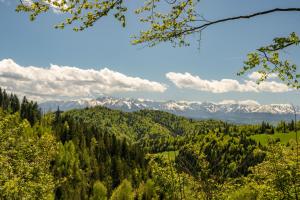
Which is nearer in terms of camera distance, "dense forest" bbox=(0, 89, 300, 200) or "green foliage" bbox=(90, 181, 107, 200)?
"dense forest" bbox=(0, 89, 300, 200)

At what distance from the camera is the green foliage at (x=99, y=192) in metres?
124

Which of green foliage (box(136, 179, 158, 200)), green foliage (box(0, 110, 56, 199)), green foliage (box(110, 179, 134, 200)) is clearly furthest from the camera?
green foliage (box(136, 179, 158, 200))

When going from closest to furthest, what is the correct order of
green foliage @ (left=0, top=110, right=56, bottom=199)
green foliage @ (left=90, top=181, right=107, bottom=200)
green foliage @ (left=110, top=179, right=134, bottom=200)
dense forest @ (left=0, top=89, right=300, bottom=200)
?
1. green foliage @ (left=0, top=110, right=56, bottom=199)
2. dense forest @ (left=0, top=89, right=300, bottom=200)
3. green foliage @ (left=110, top=179, right=134, bottom=200)
4. green foliage @ (left=90, top=181, right=107, bottom=200)

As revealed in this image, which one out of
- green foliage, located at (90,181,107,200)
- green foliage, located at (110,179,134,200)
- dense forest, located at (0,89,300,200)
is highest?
dense forest, located at (0,89,300,200)

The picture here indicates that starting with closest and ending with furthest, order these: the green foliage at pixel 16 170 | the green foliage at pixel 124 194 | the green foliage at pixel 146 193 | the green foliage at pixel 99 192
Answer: the green foliage at pixel 16 170 < the green foliage at pixel 124 194 < the green foliage at pixel 146 193 < the green foliage at pixel 99 192

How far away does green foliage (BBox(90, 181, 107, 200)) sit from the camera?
406 feet

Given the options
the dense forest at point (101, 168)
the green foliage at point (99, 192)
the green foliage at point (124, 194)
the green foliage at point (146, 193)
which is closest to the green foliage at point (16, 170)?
the dense forest at point (101, 168)

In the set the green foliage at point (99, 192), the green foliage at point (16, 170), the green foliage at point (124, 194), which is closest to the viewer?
the green foliage at point (16, 170)

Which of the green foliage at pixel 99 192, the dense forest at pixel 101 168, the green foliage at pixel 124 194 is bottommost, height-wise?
the green foliage at pixel 99 192

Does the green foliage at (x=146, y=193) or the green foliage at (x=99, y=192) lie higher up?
the green foliage at (x=146, y=193)

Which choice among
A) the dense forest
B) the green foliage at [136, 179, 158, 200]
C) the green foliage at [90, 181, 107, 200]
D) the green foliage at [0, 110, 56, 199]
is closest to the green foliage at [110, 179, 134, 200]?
the dense forest

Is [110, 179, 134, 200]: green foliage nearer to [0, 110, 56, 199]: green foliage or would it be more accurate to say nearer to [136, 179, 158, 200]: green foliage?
[136, 179, 158, 200]: green foliage

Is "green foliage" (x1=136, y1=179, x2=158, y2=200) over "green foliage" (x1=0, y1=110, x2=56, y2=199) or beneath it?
beneath

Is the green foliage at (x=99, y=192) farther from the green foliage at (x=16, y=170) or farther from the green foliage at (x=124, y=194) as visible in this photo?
the green foliage at (x=16, y=170)
